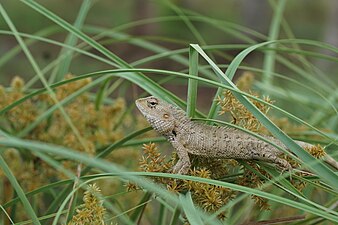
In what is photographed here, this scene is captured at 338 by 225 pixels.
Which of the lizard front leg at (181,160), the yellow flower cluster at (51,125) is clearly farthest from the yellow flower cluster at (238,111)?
the yellow flower cluster at (51,125)

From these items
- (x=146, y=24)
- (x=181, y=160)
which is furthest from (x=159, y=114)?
(x=146, y=24)

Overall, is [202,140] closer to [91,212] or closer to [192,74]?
[192,74]

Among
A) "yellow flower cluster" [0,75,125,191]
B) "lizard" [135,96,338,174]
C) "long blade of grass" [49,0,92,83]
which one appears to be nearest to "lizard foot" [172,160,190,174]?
"lizard" [135,96,338,174]

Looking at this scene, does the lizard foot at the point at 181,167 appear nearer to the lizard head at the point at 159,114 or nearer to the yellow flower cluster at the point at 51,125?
the lizard head at the point at 159,114

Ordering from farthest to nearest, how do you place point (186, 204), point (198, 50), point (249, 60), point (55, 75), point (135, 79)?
point (249, 60) → point (55, 75) → point (135, 79) → point (198, 50) → point (186, 204)

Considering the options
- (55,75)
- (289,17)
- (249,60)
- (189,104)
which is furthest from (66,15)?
(189,104)

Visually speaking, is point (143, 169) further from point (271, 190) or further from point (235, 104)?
point (271, 190)

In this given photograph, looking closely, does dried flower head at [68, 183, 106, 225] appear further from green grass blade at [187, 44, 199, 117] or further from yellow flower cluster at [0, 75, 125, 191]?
yellow flower cluster at [0, 75, 125, 191]
